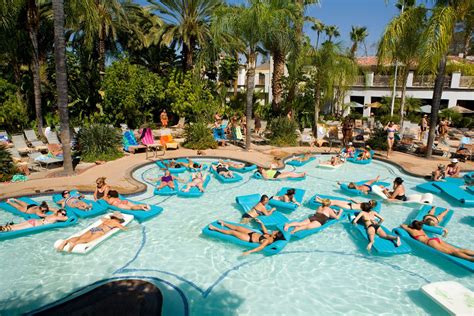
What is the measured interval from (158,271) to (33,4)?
14.4 metres

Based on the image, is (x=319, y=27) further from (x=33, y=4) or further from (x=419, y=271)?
(x=419, y=271)

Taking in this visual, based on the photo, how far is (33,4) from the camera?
14906mm

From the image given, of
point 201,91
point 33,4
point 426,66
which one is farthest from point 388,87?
point 33,4

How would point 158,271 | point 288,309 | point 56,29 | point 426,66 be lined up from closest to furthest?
1. point 288,309
2. point 158,271
3. point 56,29
4. point 426,66

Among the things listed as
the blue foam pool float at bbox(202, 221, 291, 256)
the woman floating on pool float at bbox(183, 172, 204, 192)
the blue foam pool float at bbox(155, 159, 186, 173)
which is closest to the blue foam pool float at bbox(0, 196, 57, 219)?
the woman floating on pool float at bbox(183, 172, 204, 192)

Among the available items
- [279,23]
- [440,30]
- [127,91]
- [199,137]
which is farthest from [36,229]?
[440,30]

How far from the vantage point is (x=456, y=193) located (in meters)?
10.5

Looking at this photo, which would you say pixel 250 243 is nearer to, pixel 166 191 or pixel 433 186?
pixel 166 191

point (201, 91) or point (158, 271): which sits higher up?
point (201, 91)

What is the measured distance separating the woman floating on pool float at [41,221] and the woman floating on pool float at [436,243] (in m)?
7.98

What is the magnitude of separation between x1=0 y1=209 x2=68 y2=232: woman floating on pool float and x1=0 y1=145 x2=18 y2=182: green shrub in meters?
4.26

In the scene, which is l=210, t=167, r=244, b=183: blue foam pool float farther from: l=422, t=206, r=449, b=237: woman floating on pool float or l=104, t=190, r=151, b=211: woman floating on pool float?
l=422, t=206, r=449, b=237: woman floating on pool float

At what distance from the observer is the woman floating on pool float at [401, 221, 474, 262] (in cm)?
665

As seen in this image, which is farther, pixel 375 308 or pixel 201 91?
pixel 201 91
